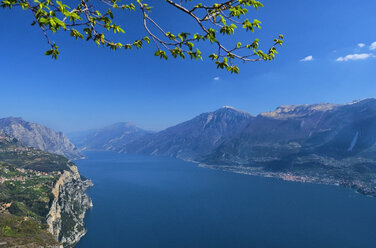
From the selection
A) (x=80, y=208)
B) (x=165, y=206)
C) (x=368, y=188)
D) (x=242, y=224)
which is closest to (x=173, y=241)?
(x=242, y=224)

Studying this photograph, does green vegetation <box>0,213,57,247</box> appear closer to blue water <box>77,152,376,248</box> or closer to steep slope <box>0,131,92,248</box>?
steep slope <box>0,131,92,248</box>

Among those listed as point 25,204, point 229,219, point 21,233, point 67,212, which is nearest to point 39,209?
point 25,204

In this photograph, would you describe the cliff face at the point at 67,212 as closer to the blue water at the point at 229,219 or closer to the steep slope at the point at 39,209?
the steep slope at the point at 39,209

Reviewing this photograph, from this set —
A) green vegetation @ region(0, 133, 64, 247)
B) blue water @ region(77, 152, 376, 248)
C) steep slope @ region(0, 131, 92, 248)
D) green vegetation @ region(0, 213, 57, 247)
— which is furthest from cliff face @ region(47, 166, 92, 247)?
green vegetation @ region(0, 213, 57, 247)

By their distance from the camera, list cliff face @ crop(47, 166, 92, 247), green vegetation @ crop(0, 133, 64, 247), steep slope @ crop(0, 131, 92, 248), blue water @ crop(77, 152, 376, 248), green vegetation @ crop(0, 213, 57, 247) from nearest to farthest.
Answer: green vegetation @ crop(0, 213, 57, 247) → green vegetation @ crop(0, 133, 64, 247) → steep slope @ crop(0, 131, 92, 248) → cliff face @ crop(47, 166, 92, 247) → blue water @ crop(77, 152, 376, 248)

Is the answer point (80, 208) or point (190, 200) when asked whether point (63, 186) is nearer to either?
point (80, 208)

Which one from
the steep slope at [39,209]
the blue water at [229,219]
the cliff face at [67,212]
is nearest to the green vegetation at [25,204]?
the steep slope at [39,209]

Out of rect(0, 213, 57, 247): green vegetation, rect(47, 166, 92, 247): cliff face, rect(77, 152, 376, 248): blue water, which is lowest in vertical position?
rect(77, 152, 376, 248): blue water
